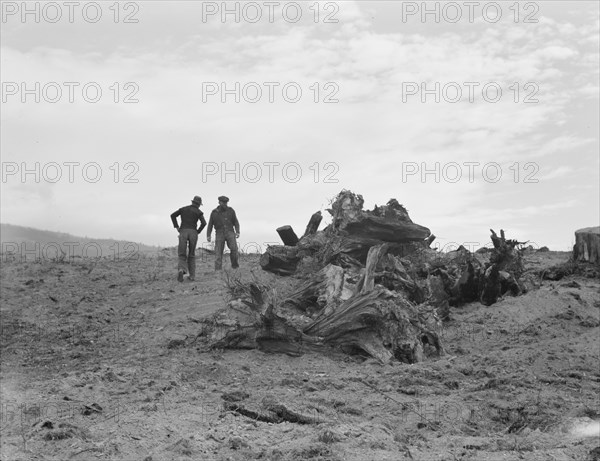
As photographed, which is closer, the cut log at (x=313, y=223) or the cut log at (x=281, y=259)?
the cut log at (x=281, y=259)

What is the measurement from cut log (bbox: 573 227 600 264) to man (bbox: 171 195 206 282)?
314 inches

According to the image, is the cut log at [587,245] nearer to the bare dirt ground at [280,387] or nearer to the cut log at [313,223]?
the bare dirt ground at [280,387]

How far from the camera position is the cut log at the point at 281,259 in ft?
56.1

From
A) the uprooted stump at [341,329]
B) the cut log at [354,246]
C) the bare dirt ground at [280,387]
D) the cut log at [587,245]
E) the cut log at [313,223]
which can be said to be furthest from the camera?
the cut log at [313,223]

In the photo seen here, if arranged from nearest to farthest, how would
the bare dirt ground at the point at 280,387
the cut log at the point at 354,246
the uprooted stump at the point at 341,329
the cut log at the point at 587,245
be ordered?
the bare dirt ground at the point at 280,387, the uprooted stump at the point at 341,329, the cut log at the point at 354,246, the cut log at the point at 587,245

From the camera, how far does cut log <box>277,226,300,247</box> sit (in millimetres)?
17797

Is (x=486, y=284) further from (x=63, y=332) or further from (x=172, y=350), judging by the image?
(x=63, y=332)

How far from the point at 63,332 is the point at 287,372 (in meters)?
4.83

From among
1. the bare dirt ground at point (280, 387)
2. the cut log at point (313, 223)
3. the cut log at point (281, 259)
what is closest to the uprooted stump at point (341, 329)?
the bare dirt ground at point (280, 387)

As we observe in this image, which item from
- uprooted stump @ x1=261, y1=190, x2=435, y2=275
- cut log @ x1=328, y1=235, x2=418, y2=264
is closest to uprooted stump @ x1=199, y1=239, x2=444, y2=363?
uprooted stump @ x1=261, y1=190, x2=435, y2=275

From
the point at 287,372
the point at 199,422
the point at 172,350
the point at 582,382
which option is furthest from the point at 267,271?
the point at 199,422

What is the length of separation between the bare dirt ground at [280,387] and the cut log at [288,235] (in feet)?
7.02

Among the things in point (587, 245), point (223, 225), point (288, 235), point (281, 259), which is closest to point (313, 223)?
point (288, 235)

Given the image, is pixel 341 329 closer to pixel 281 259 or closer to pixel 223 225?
pixel 281 259
